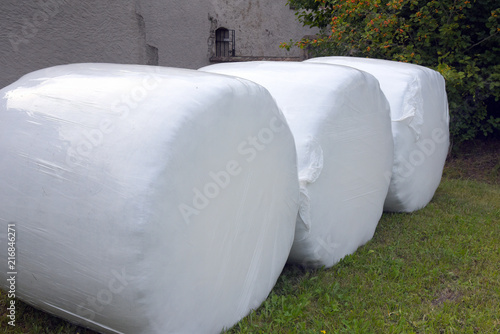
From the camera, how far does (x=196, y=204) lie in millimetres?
1913

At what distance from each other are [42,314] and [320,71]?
199 centimetres

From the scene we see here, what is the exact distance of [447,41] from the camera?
6613mm

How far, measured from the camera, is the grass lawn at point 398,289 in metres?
2.34

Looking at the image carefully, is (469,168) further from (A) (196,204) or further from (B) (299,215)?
(A) (196,204)

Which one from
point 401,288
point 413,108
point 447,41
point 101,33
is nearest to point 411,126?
point 413,108

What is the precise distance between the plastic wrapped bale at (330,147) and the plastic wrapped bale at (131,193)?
552 mm

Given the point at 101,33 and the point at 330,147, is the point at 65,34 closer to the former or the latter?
the point at 101,33

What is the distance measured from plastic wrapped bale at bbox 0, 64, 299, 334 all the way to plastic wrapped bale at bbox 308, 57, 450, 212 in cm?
198

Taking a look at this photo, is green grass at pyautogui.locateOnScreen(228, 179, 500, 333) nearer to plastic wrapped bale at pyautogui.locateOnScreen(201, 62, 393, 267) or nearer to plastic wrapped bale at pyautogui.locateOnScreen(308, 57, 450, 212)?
plastic wrapped bale at pyautogui.locateOnScreen(201, 62, 393, 267)

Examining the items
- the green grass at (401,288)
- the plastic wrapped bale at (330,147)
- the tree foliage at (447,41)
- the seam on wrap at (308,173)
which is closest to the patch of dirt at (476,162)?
the tree foliage at (447,41)

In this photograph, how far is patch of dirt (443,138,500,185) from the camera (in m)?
6.66

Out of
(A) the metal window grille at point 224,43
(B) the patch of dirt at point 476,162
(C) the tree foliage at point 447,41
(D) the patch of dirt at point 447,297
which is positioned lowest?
(B) the patch of dirt at point 476,162

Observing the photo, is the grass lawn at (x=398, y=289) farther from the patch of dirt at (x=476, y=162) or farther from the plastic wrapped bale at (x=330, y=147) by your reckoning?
the patch of dirt at (x=476, y=162)

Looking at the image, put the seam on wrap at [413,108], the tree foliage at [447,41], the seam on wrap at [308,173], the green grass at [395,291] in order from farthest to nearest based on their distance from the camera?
1. the tree foliage at [447,41]
2. the seam on wrap at [413,108]
3. the seam on wrap at [308,173]
4. the green grass at [395,291]
